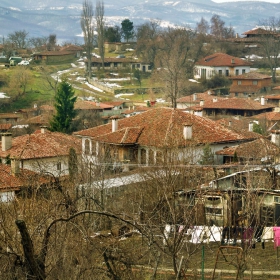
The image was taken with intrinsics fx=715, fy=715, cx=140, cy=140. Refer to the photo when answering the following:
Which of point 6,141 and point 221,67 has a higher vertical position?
point 221,67

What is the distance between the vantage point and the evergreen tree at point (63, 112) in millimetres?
42344

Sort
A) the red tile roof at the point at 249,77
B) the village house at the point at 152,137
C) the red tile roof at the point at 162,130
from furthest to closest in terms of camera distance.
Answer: the red tile roof at the point at 249,77, the red tile roof at the point at 162,130, the village house at the point at 152,137

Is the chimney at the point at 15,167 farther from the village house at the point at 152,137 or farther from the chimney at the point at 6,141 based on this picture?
the chimney at the point at 6,141

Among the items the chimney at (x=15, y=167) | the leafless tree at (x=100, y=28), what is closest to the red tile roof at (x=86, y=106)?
the leafless tree at (x=100, y=28)

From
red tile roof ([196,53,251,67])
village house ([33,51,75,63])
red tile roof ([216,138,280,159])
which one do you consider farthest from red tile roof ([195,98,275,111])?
village house ([33,51,75,63])

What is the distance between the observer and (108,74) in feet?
242

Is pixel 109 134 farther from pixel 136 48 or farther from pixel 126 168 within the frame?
pixel 136 48

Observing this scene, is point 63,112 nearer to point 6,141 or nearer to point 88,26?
point 6,141

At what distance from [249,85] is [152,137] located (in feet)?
126

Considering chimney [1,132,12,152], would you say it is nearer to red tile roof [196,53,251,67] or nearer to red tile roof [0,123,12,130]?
red tile roof [0,123,12,130]

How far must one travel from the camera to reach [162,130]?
27219mm

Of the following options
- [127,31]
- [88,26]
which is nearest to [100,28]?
[88,26]

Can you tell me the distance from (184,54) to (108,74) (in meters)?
8.12

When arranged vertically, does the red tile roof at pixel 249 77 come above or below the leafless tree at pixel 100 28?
below
